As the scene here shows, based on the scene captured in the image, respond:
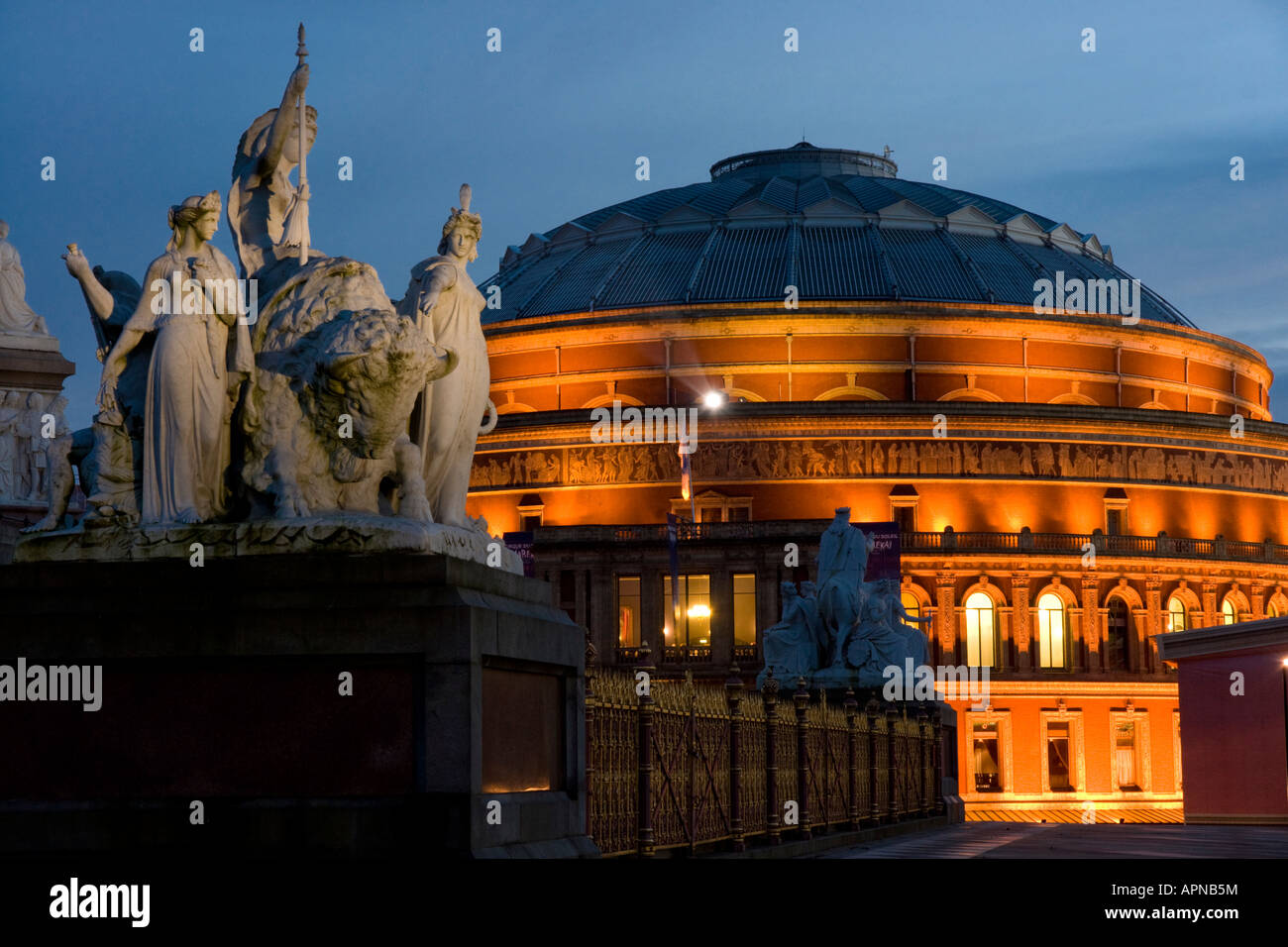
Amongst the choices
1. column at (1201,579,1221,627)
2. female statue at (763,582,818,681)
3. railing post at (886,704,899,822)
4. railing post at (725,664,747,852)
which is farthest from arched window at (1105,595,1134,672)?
railing post at (725,664,747,852)

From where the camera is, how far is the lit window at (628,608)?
253 feet

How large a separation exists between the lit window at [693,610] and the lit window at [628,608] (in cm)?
120

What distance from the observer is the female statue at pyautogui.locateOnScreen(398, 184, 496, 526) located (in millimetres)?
12359

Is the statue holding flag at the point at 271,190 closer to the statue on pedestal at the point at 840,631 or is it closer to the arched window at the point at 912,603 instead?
the statue on pedestal at the point at 840,631

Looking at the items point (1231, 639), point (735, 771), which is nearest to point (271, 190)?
point (735, 771)

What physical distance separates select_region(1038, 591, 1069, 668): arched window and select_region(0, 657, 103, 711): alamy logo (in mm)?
72145

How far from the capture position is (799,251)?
298 feet

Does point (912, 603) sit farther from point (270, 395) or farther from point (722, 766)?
point (270, 395)

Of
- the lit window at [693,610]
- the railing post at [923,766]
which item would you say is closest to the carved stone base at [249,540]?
the railing post at [923,766]

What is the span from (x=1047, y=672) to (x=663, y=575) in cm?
1568

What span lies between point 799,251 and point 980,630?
19901 millimetres

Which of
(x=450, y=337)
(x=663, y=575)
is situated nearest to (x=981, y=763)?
(x=663, y=575)

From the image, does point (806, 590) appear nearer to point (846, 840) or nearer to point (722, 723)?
point (846, 840)
